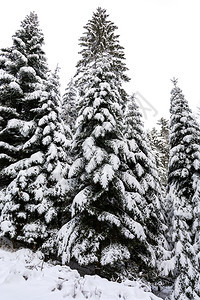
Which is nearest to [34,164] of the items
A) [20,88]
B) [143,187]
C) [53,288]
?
[20,88]

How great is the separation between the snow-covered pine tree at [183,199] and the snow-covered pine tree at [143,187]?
0.80 m

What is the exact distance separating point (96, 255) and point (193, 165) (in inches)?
291

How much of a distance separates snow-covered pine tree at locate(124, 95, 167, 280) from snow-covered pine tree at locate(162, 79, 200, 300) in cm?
80

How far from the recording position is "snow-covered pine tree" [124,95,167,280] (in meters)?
10.5

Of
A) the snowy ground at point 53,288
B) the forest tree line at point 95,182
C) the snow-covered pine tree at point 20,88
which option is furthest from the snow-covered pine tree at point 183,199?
the snow-covered pine tree at point 20,88

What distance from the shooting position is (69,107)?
2102 centimetres

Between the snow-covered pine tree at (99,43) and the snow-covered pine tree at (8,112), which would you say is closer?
the snow-covered pine tree at (8,112)

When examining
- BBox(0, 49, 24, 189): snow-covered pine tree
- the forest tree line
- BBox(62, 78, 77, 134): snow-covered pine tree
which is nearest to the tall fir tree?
the forest tree line

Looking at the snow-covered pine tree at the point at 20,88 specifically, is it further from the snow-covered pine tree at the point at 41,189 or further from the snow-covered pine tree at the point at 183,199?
the snow-covered pine tree at the point at 183,199

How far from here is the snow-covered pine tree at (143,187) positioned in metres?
10.5

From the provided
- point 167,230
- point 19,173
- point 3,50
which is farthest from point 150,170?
point 3,50

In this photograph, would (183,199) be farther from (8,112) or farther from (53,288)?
(8,112)

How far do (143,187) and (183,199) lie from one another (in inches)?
94.8

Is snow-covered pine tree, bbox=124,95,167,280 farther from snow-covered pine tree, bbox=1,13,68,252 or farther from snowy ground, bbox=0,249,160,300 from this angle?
snowy ground, bbox=0,249,160,300
